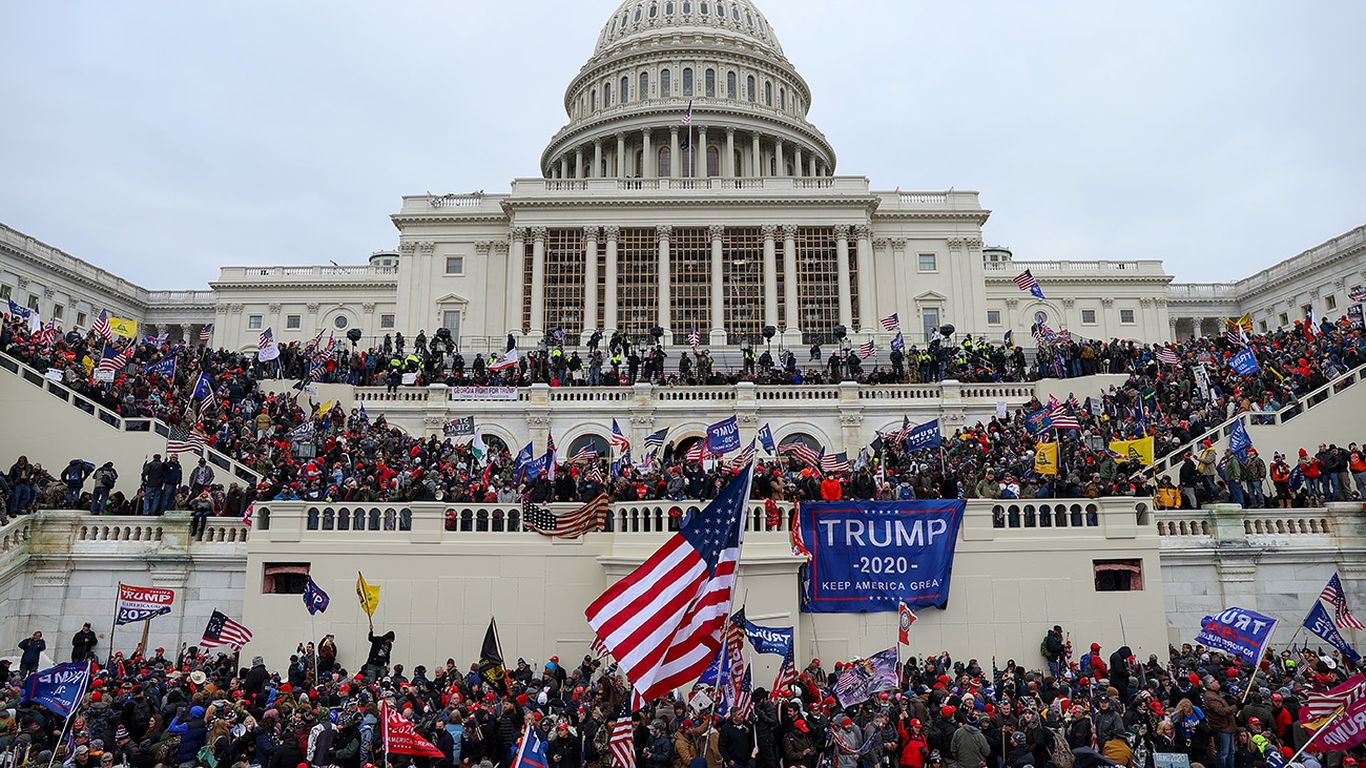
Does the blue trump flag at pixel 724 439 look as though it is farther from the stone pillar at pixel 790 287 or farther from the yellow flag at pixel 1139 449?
the stone pillar at pixel 790 287

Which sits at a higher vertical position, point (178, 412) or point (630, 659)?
point (178, 412)

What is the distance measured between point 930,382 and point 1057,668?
19997 millimetres

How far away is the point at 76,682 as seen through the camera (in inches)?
533

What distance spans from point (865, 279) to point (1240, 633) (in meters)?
47.8

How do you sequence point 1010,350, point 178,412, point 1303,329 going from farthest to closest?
point 1010,350
point 1303,329
point 178,412

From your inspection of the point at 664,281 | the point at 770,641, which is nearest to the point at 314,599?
the point at 770,641

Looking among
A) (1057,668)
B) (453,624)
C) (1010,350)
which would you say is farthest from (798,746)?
(1010,350)

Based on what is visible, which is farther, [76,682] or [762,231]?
[762,231]

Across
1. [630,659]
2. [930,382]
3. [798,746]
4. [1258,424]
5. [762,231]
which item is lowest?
[798,746]

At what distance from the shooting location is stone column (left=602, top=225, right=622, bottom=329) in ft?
199

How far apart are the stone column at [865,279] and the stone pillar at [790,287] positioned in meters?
4.06

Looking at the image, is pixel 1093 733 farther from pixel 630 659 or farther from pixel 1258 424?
pixel 1258 424

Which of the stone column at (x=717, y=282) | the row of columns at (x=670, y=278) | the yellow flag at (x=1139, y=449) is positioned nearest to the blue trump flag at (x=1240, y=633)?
the yellow flag at (x=1139, y=449)

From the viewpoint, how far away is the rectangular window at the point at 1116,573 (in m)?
19.9
